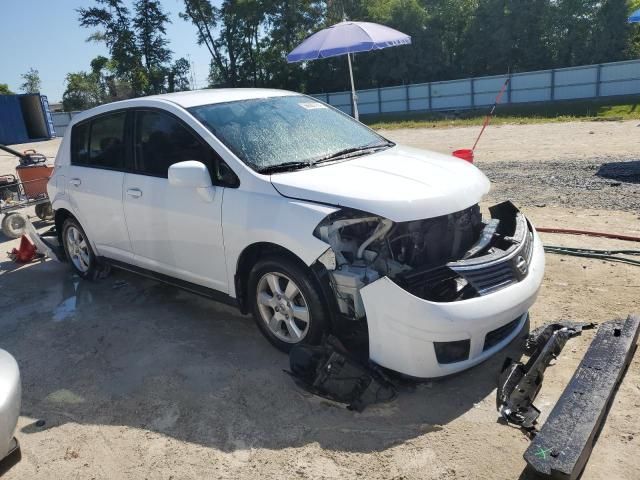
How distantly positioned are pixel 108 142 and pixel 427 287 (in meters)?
3.40

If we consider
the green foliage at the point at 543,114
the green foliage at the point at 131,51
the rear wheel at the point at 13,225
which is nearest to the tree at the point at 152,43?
the green foliage at the point at 131,51

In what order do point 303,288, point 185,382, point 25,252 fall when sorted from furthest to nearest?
point 25,252 → point 185,382 → point 303,288

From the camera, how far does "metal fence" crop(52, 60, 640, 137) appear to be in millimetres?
28359

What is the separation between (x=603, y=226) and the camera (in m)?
6.24

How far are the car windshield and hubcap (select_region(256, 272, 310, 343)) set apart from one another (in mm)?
808

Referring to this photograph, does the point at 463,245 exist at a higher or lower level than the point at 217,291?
higher

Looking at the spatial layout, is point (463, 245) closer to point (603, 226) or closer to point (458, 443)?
point (458, 443)

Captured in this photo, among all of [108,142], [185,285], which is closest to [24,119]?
[108,142]

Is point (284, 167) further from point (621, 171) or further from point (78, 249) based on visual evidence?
point (621, 171)

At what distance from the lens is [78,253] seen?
19.7 ft

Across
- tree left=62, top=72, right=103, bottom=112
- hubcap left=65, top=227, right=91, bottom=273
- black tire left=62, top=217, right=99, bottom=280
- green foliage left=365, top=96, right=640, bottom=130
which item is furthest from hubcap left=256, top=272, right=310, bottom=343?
tree left=62, top=72, right=103, bottom=112

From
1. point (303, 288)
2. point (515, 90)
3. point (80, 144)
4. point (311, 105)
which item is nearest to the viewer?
point (303, 288)

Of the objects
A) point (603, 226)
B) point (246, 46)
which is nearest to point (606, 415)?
point (603, 226)

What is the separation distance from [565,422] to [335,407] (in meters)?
1.30
